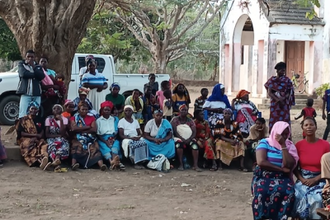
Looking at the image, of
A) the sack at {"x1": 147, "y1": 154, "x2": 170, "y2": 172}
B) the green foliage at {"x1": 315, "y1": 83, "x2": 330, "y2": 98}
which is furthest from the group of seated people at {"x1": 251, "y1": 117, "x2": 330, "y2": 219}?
the green foliage at {"x1": 315, "y1": 83, "x2": 330, "y2": 98}

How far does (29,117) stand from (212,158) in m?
3.13

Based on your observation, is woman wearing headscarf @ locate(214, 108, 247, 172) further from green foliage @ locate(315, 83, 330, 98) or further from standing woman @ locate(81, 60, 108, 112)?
green foliage @ locate(315, 83, 330, 98)

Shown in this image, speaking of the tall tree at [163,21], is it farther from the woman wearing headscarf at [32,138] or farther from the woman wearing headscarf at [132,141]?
the woman wearing headscarf at [32,138]

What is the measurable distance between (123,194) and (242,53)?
797 inches

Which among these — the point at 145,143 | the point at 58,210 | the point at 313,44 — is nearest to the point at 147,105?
the point at 145,143

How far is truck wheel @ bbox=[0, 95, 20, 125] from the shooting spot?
495 inches

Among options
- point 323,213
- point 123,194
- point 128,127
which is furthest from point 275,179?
point 128,127

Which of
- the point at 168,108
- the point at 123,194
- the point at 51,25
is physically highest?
the point at 51,25

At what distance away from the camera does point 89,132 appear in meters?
8.80

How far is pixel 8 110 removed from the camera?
12.6 m

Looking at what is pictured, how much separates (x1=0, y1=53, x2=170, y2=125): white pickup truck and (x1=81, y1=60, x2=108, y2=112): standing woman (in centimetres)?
333

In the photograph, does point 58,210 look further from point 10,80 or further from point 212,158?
point 10,80

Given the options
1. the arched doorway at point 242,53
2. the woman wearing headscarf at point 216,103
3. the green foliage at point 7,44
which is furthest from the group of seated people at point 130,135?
the arched doorway at point 242,53

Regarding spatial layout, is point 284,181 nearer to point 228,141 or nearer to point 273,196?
point 273,196
